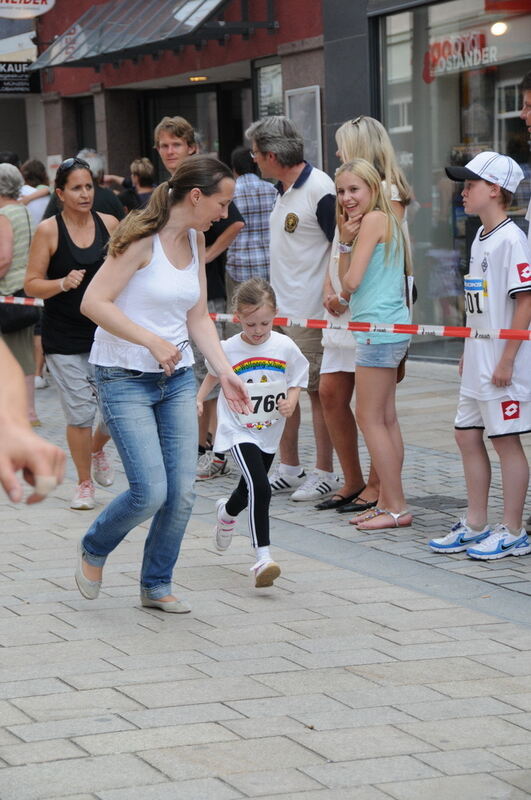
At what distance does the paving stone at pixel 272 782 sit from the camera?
365 cm

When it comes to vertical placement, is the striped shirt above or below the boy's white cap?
below

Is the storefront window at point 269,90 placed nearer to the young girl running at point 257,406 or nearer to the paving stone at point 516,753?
the young girl running at point 257,406

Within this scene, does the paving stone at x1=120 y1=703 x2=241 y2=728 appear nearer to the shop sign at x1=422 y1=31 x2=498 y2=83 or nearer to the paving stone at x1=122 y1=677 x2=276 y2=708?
the paving stone at x1=122 y1=677 x2=276 y2=708

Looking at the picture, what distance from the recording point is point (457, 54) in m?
12.7

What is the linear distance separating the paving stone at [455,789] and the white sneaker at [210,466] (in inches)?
193

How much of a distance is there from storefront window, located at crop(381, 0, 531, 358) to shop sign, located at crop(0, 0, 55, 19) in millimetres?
6931

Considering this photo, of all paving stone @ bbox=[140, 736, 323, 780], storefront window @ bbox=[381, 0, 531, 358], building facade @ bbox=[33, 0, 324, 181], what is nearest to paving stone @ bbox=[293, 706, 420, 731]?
paving stone @ bbox=[140, 736, 323, 780]

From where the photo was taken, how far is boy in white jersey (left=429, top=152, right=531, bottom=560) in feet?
19.7

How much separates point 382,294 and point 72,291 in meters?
1.85

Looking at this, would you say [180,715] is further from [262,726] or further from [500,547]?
[500,547]

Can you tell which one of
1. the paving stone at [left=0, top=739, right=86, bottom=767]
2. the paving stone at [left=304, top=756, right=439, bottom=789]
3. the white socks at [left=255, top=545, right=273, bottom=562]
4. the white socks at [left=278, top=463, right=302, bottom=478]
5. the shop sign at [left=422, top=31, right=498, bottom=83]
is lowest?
the paving stone at [left=304, top=756, right=439, bottom=789]

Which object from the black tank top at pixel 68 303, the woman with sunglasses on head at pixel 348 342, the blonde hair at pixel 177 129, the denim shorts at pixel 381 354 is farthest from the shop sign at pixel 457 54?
the denim shorts at pixel 381 354

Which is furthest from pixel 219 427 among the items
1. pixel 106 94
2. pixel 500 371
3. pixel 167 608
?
pixel 106 94

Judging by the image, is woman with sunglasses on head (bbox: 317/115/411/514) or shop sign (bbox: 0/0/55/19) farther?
shop sign (bbox: 0/0/55/19)
